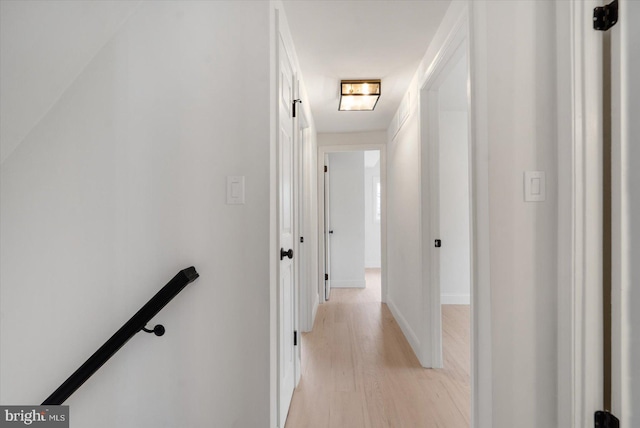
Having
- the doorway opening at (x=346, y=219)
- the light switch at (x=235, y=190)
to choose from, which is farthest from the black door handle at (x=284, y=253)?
the doorway opening at (x=346, y=219)

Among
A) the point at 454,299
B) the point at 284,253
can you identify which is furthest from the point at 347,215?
the point at 284,253

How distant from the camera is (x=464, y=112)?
4168mm

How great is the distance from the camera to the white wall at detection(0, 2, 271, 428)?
137 cm

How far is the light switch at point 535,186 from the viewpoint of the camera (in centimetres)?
128

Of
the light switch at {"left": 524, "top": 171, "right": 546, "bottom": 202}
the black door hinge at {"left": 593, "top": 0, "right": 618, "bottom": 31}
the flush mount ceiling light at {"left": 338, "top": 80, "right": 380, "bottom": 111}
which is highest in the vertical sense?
the flush mount ceiling light at {"left": 338, "top": 80, "right": 380, "bottom": 111}

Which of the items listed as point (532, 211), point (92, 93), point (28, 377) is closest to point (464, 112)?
point (532, 211)

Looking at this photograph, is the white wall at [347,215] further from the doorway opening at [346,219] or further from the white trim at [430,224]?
the white trim at [430,224]

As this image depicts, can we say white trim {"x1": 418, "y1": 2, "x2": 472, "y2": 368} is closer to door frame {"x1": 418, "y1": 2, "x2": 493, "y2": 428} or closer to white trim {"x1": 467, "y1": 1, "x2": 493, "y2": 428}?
door frame {"x1": 418, "y1": 2, "x2": 493, "y2": 428}

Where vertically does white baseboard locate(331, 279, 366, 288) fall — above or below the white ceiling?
below

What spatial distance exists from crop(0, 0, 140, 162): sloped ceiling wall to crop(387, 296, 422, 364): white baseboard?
285cm

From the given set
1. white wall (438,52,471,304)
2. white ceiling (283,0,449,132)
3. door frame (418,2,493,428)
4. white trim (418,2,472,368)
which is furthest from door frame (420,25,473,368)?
white wall (438,52,471,304)

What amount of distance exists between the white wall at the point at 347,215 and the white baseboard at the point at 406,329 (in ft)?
4.45

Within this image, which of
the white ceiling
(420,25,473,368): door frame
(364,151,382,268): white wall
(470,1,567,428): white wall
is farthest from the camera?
(364,151,382,268): white wall

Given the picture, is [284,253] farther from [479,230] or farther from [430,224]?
[430,224]
